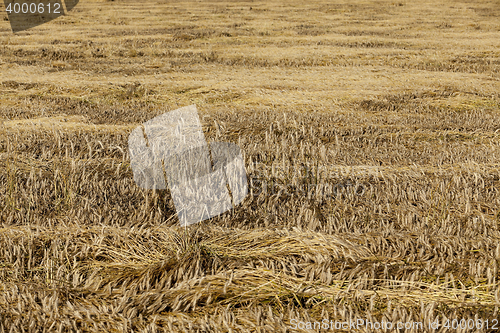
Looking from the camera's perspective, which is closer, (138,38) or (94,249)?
(94,249)

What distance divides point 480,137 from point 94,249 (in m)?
5.08

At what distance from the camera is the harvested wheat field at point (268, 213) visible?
2467mm

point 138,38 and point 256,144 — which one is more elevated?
point 138,38

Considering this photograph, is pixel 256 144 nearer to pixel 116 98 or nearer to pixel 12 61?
pixel 116 98

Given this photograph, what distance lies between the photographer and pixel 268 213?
3.70 metres

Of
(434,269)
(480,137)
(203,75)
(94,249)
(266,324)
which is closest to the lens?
(266,324)

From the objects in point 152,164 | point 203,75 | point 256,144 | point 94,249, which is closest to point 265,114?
point 256,144

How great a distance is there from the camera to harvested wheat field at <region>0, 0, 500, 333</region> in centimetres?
247

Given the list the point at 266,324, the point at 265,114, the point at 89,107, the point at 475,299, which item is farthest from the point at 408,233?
the point at 89,107

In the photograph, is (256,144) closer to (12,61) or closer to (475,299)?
(475,299)

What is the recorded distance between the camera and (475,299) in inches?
98.8

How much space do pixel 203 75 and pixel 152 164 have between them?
6.19 meters

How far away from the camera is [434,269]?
2783 millimetres

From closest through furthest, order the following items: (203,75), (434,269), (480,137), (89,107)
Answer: (434,269) → (480,137) → (89,107) → (203,75)
